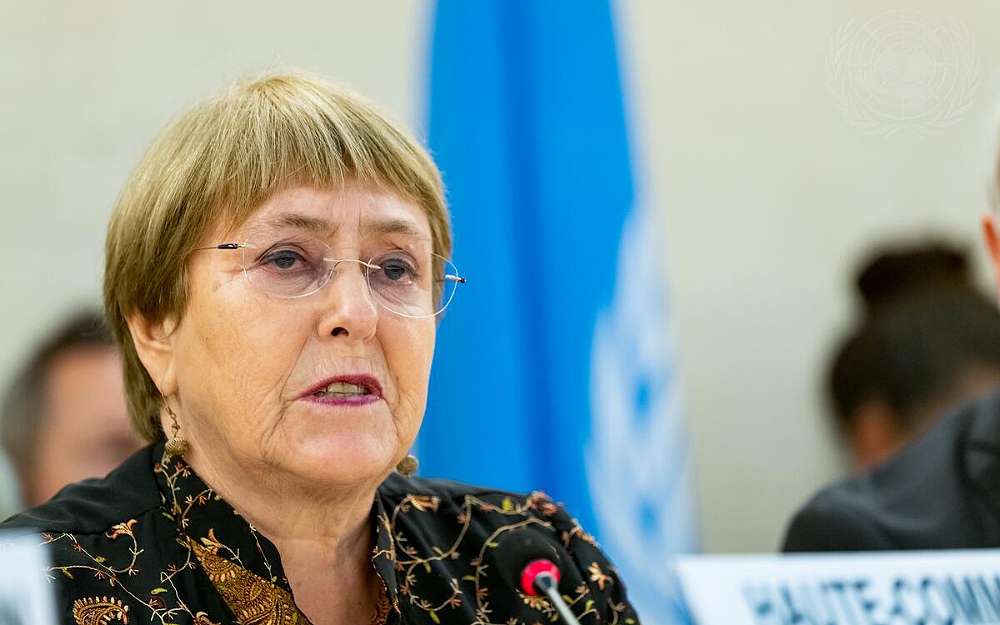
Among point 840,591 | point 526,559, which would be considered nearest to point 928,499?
point 840,591

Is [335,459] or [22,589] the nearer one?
[22,589]

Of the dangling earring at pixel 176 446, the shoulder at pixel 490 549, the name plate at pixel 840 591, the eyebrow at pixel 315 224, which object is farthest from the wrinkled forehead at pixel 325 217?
the name plate at pixel 840 591

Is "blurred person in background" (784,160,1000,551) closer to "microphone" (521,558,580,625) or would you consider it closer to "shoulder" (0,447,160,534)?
"microphone" (521,558,580,625)

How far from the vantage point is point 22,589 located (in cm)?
128

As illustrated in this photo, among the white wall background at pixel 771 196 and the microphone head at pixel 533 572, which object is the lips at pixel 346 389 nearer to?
the microphone head at pixel 533 572

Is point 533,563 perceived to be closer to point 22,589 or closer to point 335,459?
point 335,459

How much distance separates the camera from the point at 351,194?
185cm

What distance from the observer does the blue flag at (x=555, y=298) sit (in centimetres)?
317

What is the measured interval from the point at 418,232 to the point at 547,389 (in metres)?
1.32

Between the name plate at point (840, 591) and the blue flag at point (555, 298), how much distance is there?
53.3 inches

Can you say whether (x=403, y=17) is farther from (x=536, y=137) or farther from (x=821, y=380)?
(x=821, y=380)

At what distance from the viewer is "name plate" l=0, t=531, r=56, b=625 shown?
1262 mm

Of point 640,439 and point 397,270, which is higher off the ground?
point 397,270

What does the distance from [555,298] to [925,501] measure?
1.04 m
